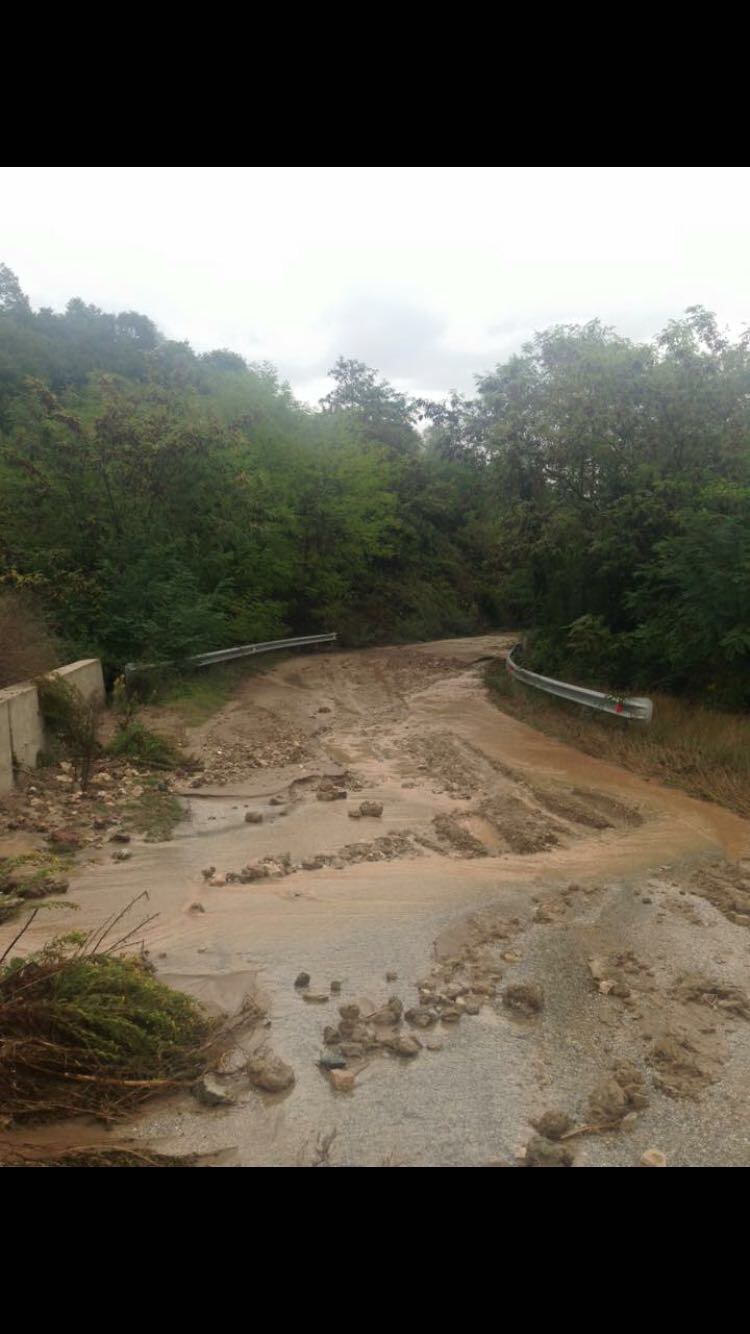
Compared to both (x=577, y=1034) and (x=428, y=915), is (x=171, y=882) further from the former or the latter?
(x=577, y=1034)

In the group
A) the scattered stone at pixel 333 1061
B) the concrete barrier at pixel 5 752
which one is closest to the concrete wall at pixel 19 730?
the concrete barrier at pixel 5 752

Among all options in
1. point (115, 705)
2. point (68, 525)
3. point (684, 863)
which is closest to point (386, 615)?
point (68, 525)

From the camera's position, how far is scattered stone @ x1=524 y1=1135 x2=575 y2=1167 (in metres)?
2.88

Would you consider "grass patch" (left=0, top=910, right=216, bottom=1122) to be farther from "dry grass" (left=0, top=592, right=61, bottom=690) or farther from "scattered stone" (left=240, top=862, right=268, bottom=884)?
"dry grass" (left=0, top=592, right=61, bottom=690)

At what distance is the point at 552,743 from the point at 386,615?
837 inches

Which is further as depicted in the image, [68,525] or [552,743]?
[68,525]

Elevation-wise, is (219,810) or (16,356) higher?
(16,356)

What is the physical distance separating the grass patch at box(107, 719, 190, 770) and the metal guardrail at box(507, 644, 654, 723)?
539 centimetres

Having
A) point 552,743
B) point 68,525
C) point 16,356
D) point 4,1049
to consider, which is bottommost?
point 552,743

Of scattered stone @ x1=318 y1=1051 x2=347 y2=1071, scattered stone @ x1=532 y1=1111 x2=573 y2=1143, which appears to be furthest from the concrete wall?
scattered stone @ x1=532 y1=1111 x2=573 y2=1143

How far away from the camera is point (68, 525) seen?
15.7 metres

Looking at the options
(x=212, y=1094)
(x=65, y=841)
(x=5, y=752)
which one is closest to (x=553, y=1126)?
(x=212, y=1094)

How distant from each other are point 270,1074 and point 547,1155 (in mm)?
1147

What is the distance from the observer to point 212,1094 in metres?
3.33
